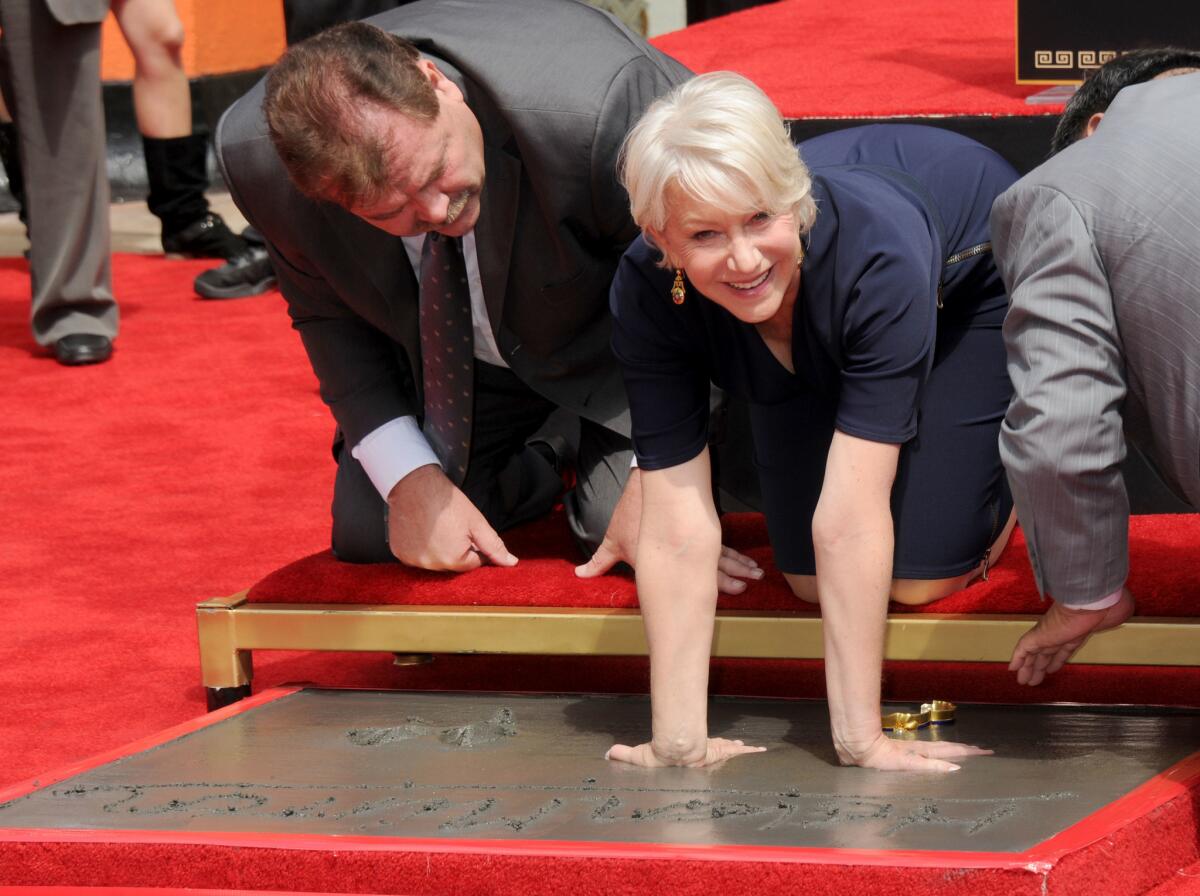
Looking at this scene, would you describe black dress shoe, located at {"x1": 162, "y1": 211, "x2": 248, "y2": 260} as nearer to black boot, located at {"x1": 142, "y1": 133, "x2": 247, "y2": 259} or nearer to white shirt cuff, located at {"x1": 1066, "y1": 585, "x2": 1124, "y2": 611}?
black boot, located at {"x1": 142, "y1": 133, "x2": 247, "y2": 259}

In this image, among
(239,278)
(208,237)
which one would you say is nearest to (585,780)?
(239,278)

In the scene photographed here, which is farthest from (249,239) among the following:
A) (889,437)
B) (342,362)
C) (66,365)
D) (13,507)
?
(889,437)

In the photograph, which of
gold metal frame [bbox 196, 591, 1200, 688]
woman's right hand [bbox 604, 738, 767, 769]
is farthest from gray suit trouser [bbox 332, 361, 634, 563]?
woman's right hand [bbox 604, 738, 767, 769]

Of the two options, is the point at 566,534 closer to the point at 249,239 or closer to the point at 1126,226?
the point at 1126,226

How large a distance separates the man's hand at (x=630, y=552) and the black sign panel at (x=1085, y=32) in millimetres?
1205

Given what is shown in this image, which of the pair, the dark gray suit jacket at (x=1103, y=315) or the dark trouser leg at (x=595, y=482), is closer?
the dark gray suit jacket at (x=1103, y=315)

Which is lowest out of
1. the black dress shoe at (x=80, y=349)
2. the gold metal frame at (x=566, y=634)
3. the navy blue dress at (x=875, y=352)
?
the black dress shoe at (x=80, y=349)

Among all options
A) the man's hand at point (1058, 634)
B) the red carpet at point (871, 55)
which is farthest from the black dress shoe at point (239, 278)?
the man's hand at point (1058, 634)

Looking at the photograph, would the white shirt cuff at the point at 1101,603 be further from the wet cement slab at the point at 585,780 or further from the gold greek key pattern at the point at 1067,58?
the gold greek key pattern at the point at 1067,58

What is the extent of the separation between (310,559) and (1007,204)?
1.11 m

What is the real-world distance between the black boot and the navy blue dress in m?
3.11

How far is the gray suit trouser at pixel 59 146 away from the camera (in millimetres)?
3799

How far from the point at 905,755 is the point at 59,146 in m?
2.87

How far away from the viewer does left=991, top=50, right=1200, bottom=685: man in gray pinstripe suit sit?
1.42 metres
